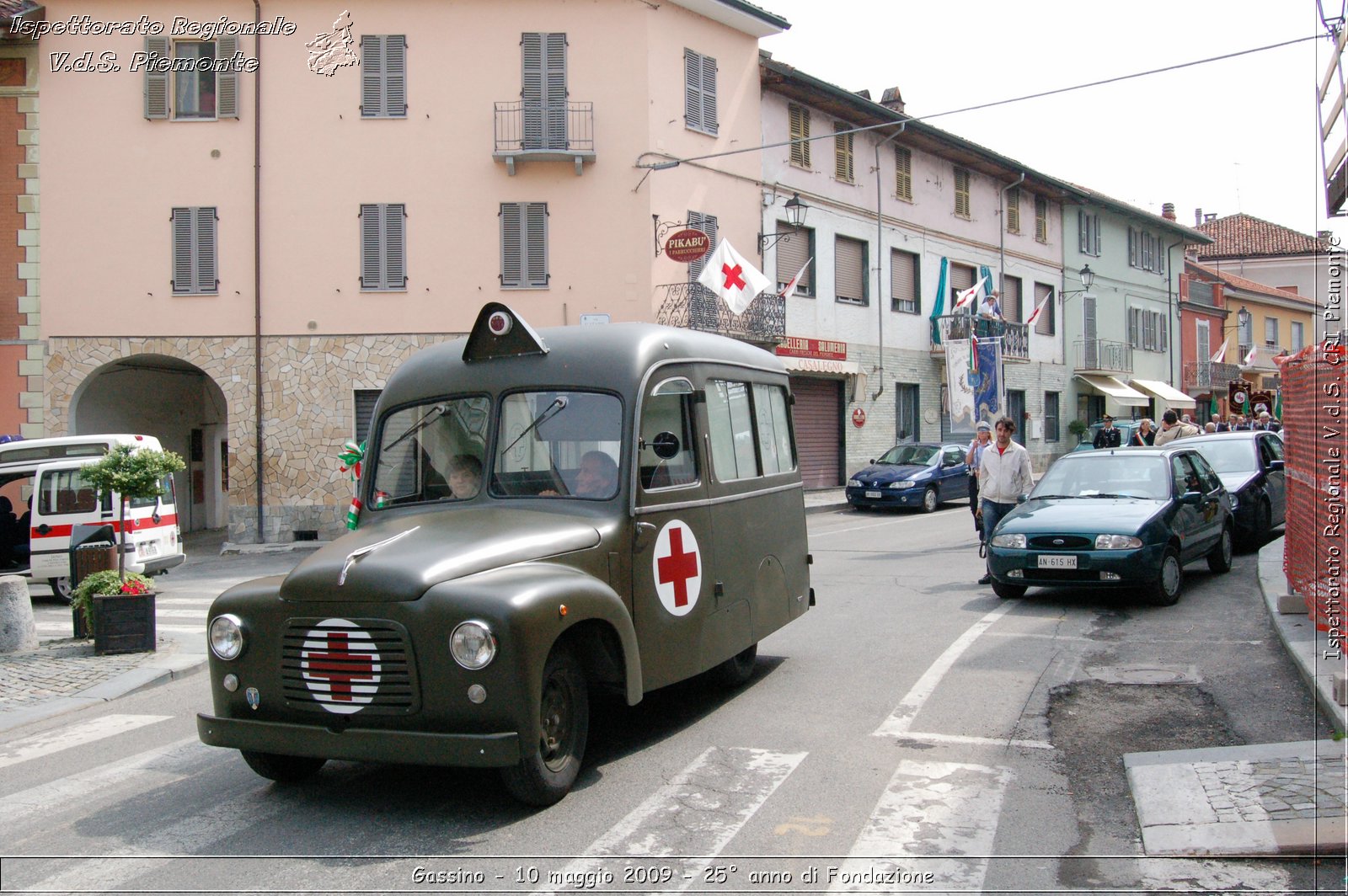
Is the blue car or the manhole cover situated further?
the blue car

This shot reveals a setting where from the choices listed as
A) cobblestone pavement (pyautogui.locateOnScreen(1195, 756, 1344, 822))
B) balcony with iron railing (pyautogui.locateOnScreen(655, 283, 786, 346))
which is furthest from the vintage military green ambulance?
balcony with iron railing (pyautogui.locateOnScreen(655, 283, 786, 346))

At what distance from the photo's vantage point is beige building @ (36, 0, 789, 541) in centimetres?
2206

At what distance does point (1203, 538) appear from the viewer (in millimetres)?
11789

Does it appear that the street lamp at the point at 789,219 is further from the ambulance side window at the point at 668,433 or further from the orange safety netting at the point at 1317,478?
the ambulance side window at the point at 668,433

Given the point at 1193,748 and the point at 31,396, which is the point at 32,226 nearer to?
the point at 31,396

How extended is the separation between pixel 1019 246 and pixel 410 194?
2318cm

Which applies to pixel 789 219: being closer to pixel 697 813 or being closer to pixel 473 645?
pixel 697 813

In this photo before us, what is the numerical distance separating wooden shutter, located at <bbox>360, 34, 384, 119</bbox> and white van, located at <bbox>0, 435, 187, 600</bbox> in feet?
33.0

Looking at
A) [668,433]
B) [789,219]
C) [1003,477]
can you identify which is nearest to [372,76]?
[789,219]

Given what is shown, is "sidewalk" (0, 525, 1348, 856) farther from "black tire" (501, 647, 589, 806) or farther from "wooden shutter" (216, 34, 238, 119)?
"wooden shutter" (216, 34, 238, 119)

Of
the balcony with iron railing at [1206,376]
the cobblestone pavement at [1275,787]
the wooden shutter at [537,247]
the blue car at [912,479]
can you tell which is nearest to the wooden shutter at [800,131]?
the blue car at [912,479]

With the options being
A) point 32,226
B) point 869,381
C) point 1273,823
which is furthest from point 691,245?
point 1273,823

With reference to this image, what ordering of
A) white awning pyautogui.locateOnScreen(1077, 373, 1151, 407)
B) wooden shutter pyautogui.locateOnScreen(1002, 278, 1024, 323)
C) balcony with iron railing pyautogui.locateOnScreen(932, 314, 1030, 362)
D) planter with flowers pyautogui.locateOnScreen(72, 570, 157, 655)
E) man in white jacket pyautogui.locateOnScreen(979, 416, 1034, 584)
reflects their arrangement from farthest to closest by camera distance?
white awning pyautogui.locateOnScreen(1077, 373, 1151, 407), wooden shutter pyautogui.locateOnScreen(1002, 278, 1024, 323), balcony with iron railing pyautogui.locateOnScreen(932, 314, 1030, 362), man in white jacket pyautogui.locateOnScreen(979, 416, 1034, 584), planter with flowers pyautogui.locateOnScreen(72, 570, 157, 655)

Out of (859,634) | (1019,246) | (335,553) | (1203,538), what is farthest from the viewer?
(1019,246)
